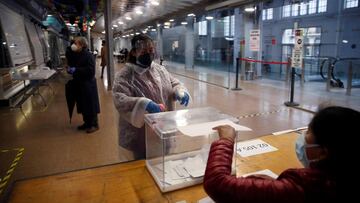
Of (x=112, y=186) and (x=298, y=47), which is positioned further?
(x=298, y=47)

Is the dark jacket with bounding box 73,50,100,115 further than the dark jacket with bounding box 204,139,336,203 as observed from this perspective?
Yes

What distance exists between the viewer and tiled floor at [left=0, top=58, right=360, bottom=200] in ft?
10.8

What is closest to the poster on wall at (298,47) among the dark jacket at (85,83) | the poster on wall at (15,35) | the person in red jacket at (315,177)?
the dark jacket at (85,83)

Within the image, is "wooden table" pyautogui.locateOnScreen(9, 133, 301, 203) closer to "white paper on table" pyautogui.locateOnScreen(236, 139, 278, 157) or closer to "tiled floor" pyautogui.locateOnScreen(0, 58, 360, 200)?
"white paper on table" pyautogui.locateOnScreen(236, 139, 278, 157)

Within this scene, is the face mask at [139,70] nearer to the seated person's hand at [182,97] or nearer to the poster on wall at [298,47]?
the seated person's hand at [182,97]

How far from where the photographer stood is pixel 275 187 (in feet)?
2.59

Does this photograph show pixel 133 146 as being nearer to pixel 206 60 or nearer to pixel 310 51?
pixel 310 51

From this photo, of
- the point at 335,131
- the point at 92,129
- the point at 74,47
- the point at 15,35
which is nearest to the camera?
the point at 335,131

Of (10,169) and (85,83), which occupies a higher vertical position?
(85,83)

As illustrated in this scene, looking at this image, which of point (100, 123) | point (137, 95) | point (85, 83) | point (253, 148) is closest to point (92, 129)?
point (100, 123)

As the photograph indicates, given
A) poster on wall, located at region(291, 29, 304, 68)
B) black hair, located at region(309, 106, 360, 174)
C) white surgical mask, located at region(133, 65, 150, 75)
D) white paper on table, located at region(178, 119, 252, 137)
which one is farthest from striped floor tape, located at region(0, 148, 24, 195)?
poster on wall, located at region(291, 29, 304, 68)

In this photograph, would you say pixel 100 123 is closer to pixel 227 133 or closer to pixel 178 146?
pixel 178 146

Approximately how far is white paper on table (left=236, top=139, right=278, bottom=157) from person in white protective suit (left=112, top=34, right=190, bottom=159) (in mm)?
498

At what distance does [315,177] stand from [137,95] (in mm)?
1341
